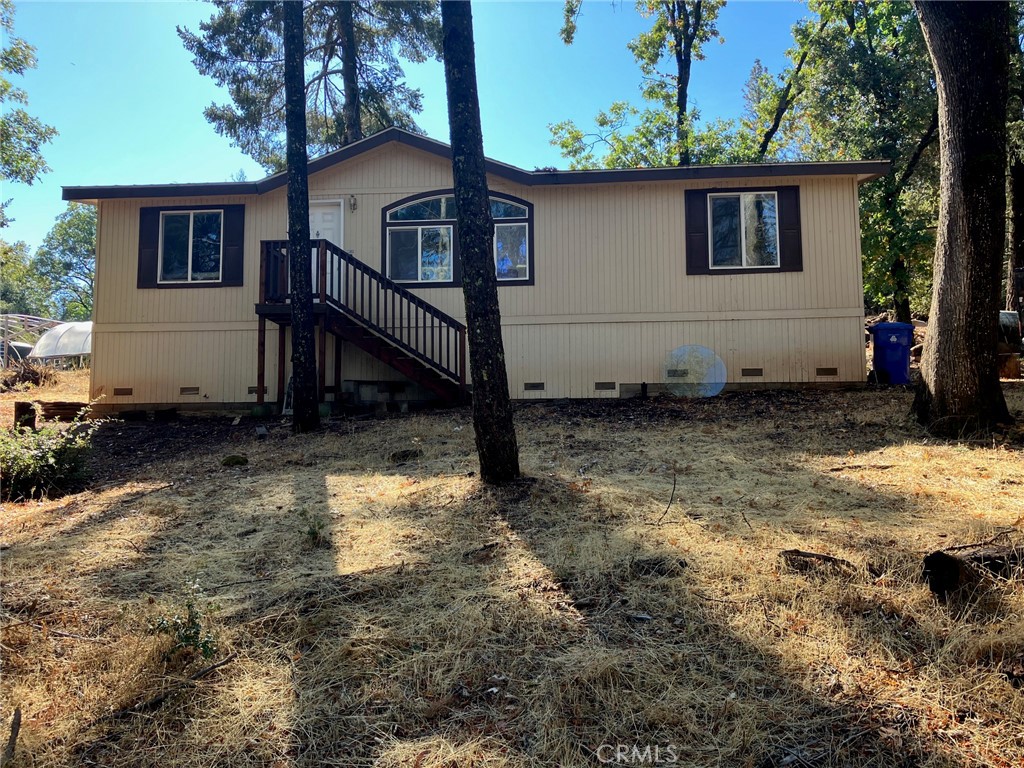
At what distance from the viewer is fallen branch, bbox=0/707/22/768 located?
172cm

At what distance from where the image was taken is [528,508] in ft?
12.7

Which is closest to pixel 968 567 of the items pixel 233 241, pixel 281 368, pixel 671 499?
pixel 671 499

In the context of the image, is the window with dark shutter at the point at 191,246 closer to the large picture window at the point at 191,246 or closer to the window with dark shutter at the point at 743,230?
the large picture window at the point at 191,246

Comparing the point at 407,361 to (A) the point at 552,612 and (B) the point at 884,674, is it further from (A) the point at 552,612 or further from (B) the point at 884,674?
(B) the point at 884,674

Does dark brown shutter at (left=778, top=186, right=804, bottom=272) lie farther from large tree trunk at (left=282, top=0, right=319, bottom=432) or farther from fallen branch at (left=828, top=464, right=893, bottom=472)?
large tree trunk at (left=282, top=0, right=319, bottom=432)

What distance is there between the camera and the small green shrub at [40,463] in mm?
4953

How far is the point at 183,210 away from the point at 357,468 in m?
6.95

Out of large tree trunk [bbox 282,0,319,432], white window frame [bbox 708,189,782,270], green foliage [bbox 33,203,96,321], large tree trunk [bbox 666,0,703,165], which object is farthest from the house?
green foliage [bbox 33,203,96,321]

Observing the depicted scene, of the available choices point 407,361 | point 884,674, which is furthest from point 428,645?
point 407,361

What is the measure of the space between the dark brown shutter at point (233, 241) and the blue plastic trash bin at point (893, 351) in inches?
426

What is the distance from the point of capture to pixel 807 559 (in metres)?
2.72

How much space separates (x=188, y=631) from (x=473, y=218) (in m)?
3.11

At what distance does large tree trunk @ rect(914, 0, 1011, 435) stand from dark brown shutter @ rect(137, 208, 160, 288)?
11.2 m

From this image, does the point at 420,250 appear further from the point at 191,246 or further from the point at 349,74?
the point at 349,74
